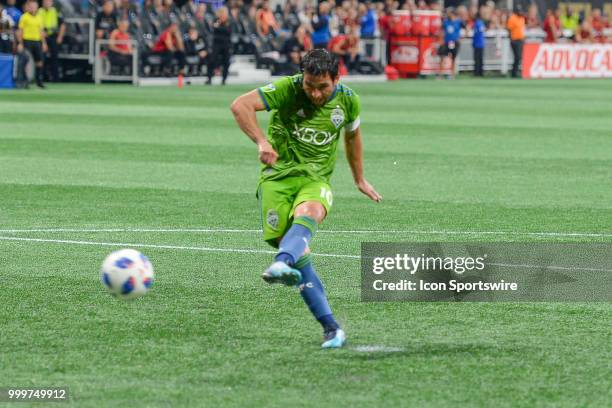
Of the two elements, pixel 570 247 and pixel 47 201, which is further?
pixel 47 201

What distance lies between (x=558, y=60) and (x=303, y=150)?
39105 millimetres

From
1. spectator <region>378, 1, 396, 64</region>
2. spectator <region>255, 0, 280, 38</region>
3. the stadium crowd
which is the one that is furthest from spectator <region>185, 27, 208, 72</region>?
spectator <region>378, 1, 396, 64</region>

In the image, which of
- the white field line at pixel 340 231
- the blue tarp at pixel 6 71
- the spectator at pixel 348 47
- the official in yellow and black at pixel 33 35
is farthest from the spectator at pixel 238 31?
the white field line at pixel 340 231

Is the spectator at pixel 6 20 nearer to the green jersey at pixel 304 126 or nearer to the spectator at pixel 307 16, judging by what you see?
the spectator at pixel 307 16

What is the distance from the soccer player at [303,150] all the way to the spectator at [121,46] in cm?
2839

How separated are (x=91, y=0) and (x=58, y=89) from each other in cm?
563

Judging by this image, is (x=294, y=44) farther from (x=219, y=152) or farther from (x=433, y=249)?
(x=433, y=249)

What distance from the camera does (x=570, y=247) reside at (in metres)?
11.1

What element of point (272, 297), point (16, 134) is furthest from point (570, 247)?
point (16, 134)

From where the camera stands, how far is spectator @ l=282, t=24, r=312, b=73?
1563 inches

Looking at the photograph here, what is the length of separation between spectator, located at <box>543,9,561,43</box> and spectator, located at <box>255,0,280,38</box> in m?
10.5

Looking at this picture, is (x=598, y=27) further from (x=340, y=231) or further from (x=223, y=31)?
(x=340, y=231)

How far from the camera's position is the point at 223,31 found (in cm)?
3712

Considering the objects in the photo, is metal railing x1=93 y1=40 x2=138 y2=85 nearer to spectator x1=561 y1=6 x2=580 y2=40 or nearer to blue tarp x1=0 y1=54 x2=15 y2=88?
blue tarp x1=0 y1=54 x2=15 y2=88
